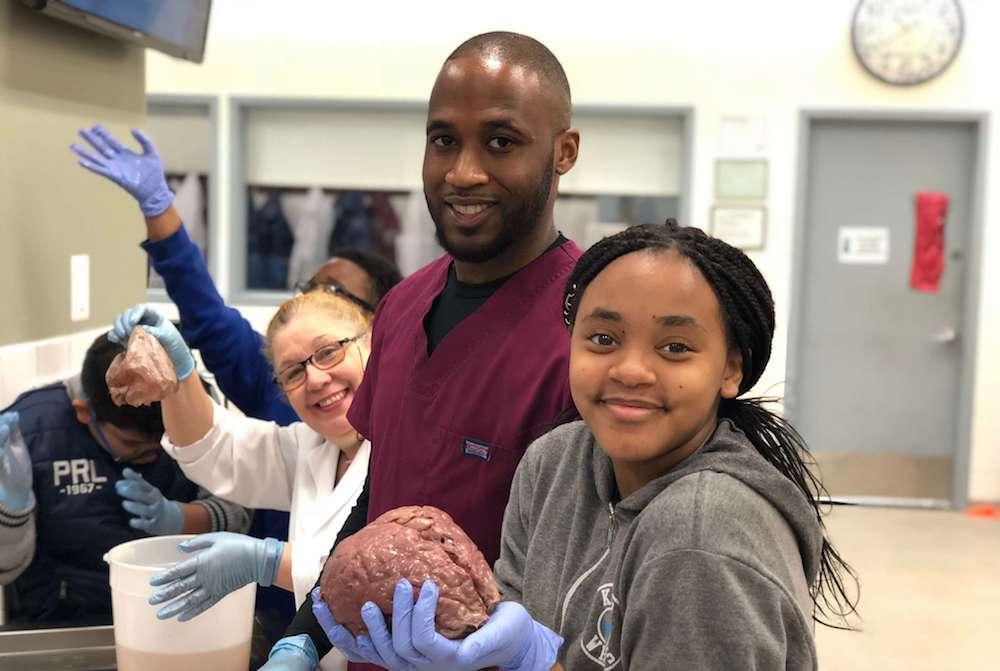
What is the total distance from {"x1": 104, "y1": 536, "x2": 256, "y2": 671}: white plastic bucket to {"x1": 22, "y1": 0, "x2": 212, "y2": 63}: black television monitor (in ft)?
4.11

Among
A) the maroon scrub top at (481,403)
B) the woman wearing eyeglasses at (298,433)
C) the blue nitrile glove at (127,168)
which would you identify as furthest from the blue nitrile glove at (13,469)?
the maroon scrub top at (481,403)

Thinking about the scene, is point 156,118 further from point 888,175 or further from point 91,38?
point 888,175

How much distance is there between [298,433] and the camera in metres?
1.86

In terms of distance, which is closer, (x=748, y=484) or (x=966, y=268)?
(x=748, y=484)

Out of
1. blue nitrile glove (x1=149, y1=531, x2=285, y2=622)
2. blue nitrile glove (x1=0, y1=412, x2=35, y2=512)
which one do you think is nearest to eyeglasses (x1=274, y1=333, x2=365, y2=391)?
blue nitrile glove (x1=149, y1=531, x2=285, y2=622)

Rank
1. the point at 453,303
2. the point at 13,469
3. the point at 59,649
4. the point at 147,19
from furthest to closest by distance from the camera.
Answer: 1. the point at 147,19
2. the point at 13,469
3. the point at 59,649
4. the point at 453,303

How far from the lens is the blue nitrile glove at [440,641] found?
0.96 metres

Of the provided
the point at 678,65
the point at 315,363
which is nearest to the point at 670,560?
the point at 315,363

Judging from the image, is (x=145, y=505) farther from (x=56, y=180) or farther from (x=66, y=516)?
(x=56, y=180)

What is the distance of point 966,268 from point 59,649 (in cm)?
501

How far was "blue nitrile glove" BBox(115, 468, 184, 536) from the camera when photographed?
192 cm

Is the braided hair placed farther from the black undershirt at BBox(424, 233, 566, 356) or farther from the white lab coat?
the white lab coat

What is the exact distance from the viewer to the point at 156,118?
214 inches

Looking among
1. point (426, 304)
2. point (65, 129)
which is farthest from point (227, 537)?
point (65, 129)
